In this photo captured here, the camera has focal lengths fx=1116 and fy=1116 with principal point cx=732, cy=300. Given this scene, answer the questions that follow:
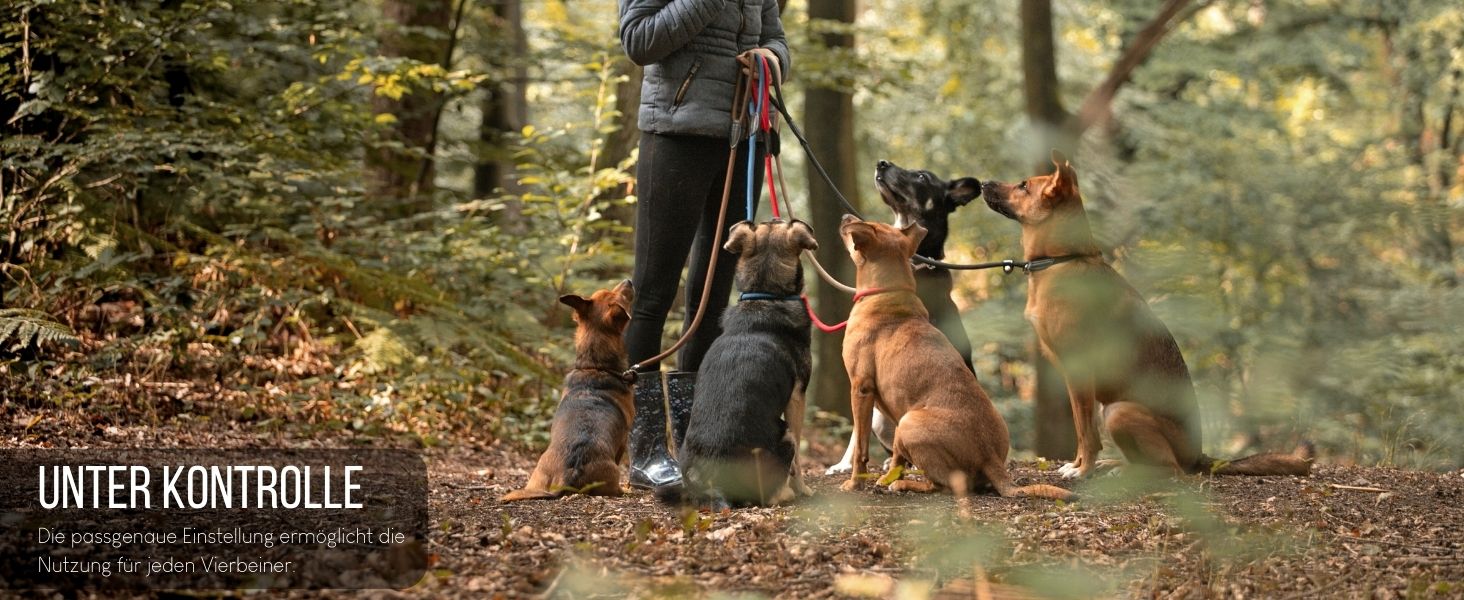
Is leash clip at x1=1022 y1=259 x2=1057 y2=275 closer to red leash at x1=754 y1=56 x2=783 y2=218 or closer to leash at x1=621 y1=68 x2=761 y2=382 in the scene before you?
red leash at x1=754 y1=56 x2=783 y2=218

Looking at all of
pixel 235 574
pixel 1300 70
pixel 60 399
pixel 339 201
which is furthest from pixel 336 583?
pixel 1300 70

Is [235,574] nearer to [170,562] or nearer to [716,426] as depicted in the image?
[170,562]

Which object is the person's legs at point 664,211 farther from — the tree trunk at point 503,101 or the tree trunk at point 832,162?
the tree trunk at point 503,101

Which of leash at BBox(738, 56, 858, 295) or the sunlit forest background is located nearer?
leash at BBox(738, 56, 858, 295)

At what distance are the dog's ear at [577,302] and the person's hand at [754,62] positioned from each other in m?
1.52

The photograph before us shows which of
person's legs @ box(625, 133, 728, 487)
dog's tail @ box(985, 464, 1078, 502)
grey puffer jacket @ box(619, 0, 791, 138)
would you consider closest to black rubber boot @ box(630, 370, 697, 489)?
person's legs @ box(625, 133, 728, 487)

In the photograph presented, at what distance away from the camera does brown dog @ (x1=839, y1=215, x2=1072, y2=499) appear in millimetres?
5395

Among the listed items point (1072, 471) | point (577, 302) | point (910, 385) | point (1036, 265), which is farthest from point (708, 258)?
point (1072, 471)

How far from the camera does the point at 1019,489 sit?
5.40 m

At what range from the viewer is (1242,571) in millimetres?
3893

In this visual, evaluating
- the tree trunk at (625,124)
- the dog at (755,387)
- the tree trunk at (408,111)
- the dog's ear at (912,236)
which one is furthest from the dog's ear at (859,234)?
the tree trunk at (408,111)

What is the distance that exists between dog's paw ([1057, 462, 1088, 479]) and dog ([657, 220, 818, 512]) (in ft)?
5.14

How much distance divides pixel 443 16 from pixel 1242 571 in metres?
10.7

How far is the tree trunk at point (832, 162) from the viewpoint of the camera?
37.4ft
